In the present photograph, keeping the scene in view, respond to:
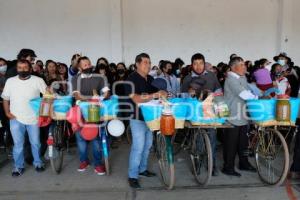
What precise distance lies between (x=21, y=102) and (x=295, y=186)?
3.83 meters

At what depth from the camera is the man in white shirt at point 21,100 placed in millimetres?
5238

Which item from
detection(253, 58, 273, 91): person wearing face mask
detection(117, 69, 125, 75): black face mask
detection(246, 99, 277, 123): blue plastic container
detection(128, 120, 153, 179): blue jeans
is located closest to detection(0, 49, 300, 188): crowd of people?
detection(128, 120, 153, 179): blue jeans

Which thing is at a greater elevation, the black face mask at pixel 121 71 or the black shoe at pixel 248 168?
the black face mask at pixel 121 71

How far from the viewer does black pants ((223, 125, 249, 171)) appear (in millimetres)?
5207

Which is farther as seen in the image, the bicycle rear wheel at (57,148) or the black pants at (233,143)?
the bicycle rear wheel at (57,148)

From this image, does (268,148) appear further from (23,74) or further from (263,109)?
(23,74)

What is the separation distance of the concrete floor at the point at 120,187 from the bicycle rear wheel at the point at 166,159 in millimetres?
137

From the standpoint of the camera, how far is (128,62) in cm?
1208

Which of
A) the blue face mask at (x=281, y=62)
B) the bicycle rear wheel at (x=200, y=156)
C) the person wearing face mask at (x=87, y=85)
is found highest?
the blue face mask at (x=281, y=62)

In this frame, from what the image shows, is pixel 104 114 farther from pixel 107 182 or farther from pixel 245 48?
pixel 245 48

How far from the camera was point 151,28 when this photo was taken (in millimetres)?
12102

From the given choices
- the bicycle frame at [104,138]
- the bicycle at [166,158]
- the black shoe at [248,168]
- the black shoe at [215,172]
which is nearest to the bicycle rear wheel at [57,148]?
the bicycle frame at [104,138]

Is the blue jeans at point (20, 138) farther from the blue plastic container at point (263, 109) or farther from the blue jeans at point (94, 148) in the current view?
the blue plastic container at point (263, 109)

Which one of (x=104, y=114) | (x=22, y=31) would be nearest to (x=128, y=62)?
(x=22, y=31)
